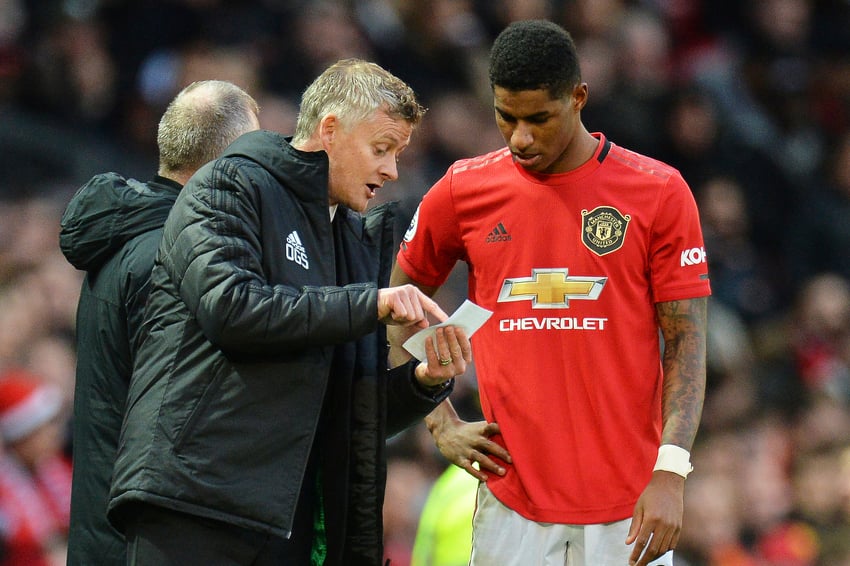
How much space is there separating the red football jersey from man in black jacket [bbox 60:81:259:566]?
95cm

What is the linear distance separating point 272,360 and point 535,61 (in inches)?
40.1

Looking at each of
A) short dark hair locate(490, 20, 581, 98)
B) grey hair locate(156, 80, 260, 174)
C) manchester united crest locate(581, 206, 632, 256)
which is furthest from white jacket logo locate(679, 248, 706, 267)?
grey hair locate(156, 80, 260, 174)

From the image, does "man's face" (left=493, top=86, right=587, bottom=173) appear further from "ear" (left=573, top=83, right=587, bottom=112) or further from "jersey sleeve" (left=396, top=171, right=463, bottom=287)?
"jersey sleeve" (left=396, top=171, right=463, bottom=287)

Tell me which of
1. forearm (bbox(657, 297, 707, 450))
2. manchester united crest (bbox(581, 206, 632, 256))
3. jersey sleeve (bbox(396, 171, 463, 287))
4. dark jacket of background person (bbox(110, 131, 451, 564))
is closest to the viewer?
dark jacket of background person (bbox(110, 131, 451, 564))

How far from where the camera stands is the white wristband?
3.33 metres

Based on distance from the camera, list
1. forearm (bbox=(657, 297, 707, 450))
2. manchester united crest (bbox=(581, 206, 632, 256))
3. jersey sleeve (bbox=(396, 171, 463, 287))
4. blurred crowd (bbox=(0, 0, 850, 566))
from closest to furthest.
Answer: forearm (bbox=(657, 297, 707, 450)), manchester united crest (bbox=(581, 206, 632, 256)), jersey sleeve (bbox=(396, 171, 463, 287)), blurred crowd (bbox=(0, 0, 850, 566))

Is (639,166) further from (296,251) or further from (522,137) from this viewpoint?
(296,251)

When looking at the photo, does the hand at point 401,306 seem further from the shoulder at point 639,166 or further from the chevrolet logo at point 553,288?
the shoulder at point 639,166

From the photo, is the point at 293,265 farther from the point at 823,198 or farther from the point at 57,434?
the point at 823,198

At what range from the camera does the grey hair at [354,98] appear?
3.45 meters

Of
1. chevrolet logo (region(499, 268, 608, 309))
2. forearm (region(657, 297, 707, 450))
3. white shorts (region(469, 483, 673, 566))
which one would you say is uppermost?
chevrolet logo (region(499, 268, 608, 309))

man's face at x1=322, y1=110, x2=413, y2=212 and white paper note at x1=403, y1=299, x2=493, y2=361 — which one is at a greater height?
man's face at x1=322, y1=110, x2=413, y2=212

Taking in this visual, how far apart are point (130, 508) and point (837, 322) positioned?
21.2 ft

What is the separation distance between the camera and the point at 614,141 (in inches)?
343
